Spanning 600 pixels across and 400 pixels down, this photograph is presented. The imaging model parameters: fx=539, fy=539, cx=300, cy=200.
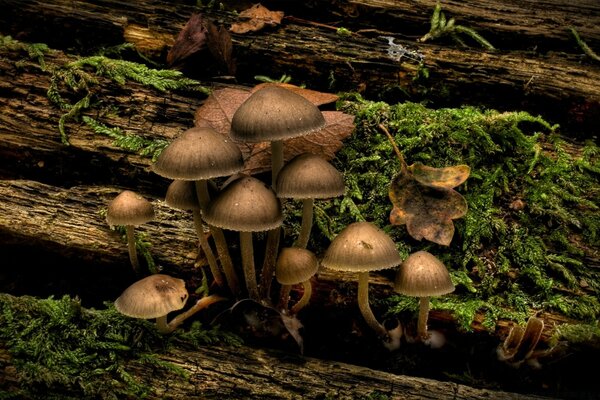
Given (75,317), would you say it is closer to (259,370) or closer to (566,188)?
(259,370)

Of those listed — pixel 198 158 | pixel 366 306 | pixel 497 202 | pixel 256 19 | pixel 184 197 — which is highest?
pixel 256 19

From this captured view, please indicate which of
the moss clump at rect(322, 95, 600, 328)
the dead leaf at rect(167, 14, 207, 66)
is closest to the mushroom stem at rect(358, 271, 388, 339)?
the moss clump at rect(322, 95, 600, 328)

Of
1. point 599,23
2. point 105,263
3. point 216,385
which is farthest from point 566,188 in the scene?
point 105,263

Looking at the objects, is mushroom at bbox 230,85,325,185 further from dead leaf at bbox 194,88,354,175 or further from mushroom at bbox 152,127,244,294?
dead leaf at bbox 194,88,354,175

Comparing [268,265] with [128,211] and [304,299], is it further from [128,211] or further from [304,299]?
[128,211]

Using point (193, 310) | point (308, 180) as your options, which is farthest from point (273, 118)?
point (193, 310)

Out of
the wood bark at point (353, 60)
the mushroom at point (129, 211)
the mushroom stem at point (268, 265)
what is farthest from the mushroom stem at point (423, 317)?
the wood bark at point (353, 60)
